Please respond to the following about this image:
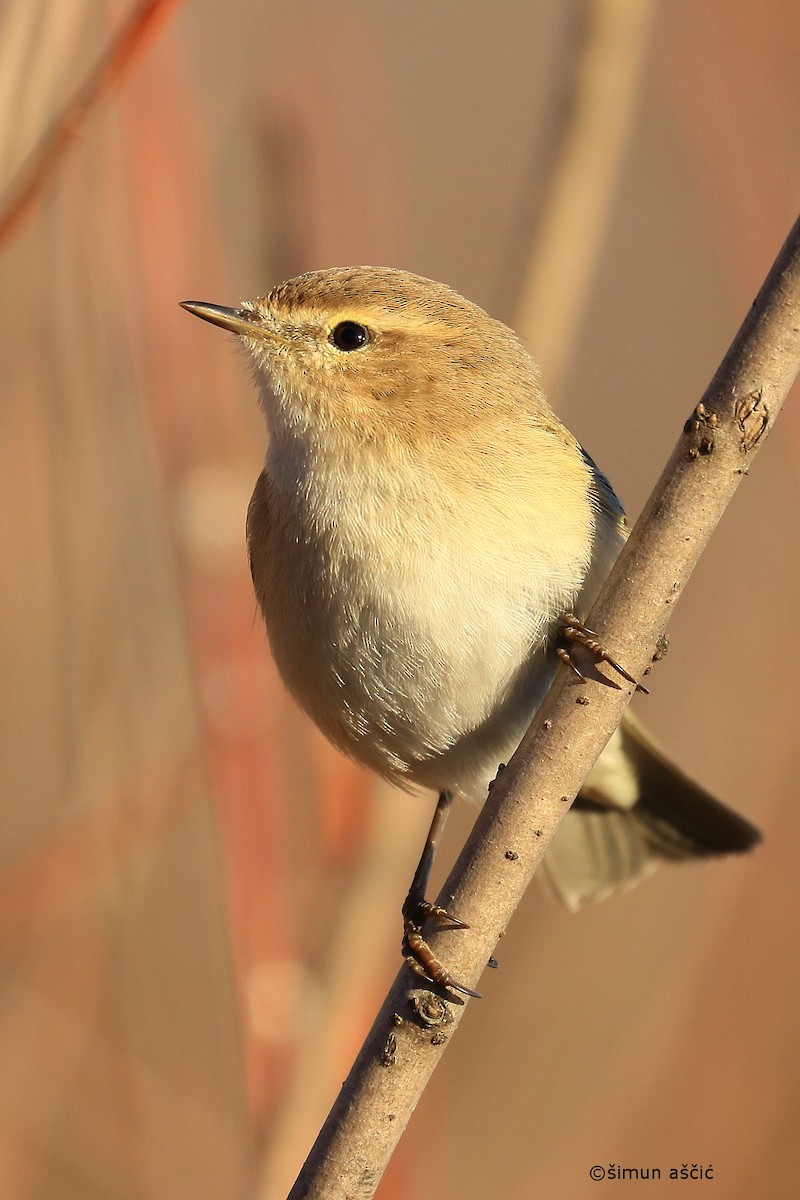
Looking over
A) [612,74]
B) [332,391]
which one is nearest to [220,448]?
[332,391]

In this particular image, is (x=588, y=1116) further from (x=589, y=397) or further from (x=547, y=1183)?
(x=589, y=397)

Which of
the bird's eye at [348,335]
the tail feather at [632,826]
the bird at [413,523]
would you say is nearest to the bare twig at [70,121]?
the bird at [413,523]

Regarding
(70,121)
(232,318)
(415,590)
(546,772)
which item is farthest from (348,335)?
(546,772)

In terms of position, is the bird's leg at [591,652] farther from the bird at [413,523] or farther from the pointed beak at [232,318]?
the pointed beak at [232,318]

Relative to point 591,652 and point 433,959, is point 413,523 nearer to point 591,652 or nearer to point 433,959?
point 591,652

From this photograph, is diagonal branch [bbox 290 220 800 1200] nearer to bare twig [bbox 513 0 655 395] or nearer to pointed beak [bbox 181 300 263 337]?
bare twig [bbox 513 0 655 395]
